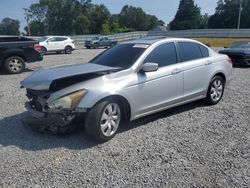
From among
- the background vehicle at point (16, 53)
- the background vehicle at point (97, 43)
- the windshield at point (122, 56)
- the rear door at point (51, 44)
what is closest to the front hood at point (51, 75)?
the windshield at point (122, 56)

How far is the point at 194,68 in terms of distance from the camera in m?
5.71

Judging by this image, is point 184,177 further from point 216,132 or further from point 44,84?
point 44,84

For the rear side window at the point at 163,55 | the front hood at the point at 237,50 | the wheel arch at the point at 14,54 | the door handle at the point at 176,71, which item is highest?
the rear side window at the point at 163,55

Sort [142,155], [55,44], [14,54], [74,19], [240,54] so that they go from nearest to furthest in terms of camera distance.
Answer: [142,155] < [14,54] < [240,54] < [55,44] < [74,19]

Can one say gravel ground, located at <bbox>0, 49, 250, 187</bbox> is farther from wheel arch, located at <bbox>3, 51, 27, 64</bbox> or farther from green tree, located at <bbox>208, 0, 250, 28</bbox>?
green tree, located at <bbox>208, 0, 250, 28</bbox>

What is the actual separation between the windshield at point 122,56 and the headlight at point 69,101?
108cm

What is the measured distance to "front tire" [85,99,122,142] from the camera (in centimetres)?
419

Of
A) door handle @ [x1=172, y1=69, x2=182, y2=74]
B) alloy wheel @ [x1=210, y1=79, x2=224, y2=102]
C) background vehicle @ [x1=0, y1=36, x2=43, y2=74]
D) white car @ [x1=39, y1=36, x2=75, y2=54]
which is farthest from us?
white car @ [x1=39, y1=36, x2=75, y2=54]

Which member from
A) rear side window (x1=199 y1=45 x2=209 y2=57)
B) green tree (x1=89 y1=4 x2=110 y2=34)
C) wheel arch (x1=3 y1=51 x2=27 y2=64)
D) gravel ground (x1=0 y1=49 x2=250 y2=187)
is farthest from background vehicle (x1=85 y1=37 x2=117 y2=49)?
green tree (x1=89 y1=4 x2=110 y2=34)

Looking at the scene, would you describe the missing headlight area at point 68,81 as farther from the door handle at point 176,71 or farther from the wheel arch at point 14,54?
the wheel arch at point 14,54

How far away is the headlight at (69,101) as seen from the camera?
13.6 ft

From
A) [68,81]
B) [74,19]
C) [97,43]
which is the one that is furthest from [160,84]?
[74,19]

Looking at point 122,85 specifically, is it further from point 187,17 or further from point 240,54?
point 187,17

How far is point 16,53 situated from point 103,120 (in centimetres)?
823
